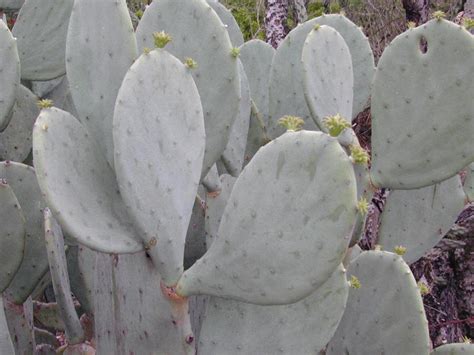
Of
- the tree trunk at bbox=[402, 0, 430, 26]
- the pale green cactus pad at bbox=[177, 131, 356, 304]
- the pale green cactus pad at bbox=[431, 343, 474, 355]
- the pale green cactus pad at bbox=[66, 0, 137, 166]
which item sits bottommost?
the pale green cactus pad at bbox=[431, 343, 474, 355]

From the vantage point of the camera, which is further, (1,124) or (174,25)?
(1,124)

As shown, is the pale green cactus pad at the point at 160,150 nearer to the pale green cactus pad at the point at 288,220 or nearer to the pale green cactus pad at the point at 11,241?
the pale green cactus pad at the point at 288,220

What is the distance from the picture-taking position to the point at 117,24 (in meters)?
1.18

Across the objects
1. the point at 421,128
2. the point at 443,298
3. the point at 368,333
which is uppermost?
the point at 421,128

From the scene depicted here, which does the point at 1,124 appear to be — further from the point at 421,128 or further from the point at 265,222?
the point at 421,128

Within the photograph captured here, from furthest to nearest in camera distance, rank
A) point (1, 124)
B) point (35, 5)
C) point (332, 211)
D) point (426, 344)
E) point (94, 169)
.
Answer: point (35, 5) < point (1, 124) < point (426, 344) < point (94, 169) < point (332, 211)

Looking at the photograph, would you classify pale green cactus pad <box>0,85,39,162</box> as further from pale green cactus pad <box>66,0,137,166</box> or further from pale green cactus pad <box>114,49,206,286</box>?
pale green cactus pad <box>114,49,206,286</box>

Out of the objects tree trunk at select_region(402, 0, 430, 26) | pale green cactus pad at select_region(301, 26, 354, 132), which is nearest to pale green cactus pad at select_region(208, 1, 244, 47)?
pale green cactus pad at select_region(301, 26, 354, 132)

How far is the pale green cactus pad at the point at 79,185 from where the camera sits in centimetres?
102

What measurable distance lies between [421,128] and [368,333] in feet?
1.43

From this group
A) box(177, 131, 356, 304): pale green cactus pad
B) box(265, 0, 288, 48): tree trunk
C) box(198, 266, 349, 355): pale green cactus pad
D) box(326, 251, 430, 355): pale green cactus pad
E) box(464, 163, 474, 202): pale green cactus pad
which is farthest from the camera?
box(265, 0, 288, 48): tree trunk

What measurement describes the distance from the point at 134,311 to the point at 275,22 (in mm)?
3180

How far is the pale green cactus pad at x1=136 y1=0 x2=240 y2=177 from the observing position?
1.27 meters

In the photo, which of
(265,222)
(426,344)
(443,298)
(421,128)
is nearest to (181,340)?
(265,222)
